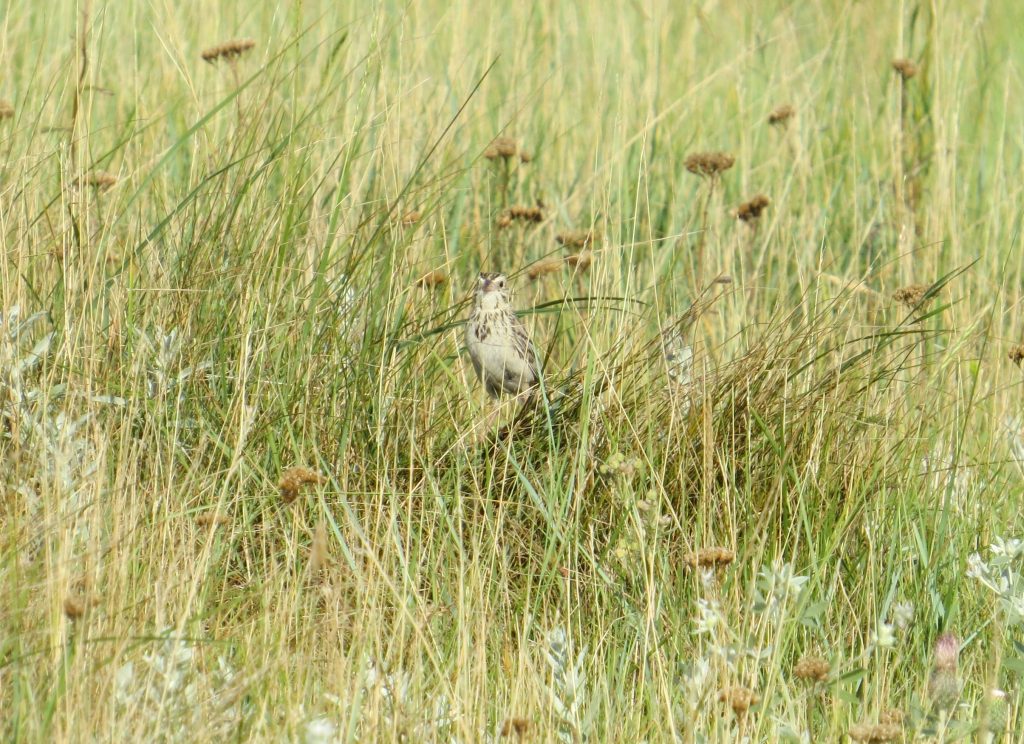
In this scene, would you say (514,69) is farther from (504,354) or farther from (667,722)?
(667,722)

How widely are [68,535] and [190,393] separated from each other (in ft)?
2.78

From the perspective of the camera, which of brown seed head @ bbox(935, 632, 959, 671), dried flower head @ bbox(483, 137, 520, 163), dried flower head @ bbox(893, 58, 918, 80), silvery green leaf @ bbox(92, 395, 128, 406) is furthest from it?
dried flower head @ bbox(893, 58, 918, 80)

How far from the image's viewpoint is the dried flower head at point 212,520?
283 centimetres

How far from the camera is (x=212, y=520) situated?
2.95 m

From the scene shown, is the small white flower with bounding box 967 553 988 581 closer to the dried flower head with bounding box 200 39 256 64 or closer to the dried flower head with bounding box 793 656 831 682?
the dried flower head with bounding box 793 656 831 682

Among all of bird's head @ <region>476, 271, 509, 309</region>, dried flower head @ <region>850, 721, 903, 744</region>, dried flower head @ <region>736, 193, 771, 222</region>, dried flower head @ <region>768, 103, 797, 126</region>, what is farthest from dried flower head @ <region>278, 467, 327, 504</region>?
dried flower head @ <region>768, 103, 797, 126</region>

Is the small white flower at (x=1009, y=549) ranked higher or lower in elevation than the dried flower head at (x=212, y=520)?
lower

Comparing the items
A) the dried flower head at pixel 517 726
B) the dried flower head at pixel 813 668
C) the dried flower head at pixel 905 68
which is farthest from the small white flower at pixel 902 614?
the dried flower head at pixel 905 68

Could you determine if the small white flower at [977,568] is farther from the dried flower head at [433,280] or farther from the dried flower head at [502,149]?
the dried flower head at [502,149]

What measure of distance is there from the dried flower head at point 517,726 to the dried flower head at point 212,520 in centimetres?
69

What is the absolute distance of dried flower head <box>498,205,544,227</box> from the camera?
423cm

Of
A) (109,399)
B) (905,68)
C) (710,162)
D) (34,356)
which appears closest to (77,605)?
(109,399)

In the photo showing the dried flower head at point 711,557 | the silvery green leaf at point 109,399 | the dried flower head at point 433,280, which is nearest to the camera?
the dried flower head at point 711,557

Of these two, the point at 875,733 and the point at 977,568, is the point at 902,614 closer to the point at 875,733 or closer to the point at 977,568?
the point at 977,568
